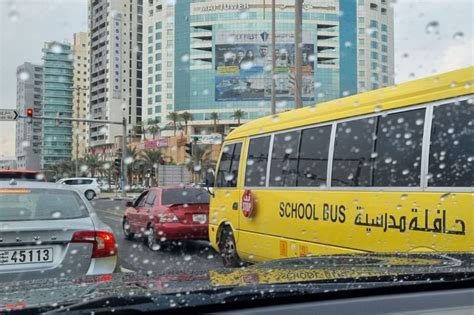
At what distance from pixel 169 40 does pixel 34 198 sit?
9313 millimetres

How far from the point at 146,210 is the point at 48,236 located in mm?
7039

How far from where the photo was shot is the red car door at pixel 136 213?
1148 centimetres

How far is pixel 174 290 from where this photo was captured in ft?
6.03

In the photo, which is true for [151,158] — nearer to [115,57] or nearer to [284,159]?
[115,57]

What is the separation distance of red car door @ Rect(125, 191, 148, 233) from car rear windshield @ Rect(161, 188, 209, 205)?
1.01m

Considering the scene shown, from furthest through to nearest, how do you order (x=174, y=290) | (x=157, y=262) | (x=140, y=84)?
(x=140, y=84)
(x=157, y=262)
(x=174, y=290)

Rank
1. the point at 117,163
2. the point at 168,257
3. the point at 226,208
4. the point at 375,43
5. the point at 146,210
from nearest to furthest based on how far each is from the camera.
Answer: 1. the point at 226,208
2. the point at 168,257
3. the point at 146,210
4. the point at 375,43
5. the point at 117,163

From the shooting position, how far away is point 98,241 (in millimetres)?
4383

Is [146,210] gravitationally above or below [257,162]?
below

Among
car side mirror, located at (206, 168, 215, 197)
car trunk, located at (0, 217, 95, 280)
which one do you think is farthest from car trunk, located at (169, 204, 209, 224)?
car trunk, located at (0, 217, 95, 280)

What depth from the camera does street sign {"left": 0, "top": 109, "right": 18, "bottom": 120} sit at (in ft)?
40.2

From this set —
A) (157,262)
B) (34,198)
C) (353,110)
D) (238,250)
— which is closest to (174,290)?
(34,198)

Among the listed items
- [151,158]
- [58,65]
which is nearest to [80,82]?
[58,65]

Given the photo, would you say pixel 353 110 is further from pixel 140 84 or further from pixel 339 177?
pixel 140 84
